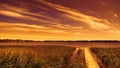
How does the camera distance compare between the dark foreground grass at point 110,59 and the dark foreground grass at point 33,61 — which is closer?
the dark foreground grass at point 33,61

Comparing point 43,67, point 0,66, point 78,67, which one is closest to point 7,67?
point 0,66

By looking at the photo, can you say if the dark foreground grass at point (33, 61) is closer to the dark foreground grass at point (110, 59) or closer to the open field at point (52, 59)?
the open field at point (52, 59)

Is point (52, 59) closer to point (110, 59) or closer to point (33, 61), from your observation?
point (33, 61)

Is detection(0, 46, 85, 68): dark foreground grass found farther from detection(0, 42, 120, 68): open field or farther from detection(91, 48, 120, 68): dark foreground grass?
detection(91, 48, 120, 68): dark foreground grass

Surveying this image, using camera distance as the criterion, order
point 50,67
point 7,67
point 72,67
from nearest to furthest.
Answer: point 7,67, point 50,67, point 72,67

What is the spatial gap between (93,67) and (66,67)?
2.73 m

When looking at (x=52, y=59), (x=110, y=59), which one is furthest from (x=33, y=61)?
(x=110, y=59)

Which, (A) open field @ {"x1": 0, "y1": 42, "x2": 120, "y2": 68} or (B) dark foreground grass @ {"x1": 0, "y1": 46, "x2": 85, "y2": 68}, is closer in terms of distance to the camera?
(B) dark foreground grass @ {"x1": 0, "y1": 46, "x2": 85, "y2": 68}

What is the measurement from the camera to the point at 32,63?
21375 millimetres

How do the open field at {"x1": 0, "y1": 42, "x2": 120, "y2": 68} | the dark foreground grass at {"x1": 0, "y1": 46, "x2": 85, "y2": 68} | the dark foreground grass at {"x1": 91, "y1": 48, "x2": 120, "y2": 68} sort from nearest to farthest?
the dark foreground grass at {"x1": 0, "y1": 46, "x2": 85, "y2": 68}, the open field at {"x1": 0, "y1": 42, "x2": 120, "y2": 68}, the dark foreground grass at {"x1": 91, "y1": 48, "x2": 120, "y2": 68}

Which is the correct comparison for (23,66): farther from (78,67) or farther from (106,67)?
(106,67)

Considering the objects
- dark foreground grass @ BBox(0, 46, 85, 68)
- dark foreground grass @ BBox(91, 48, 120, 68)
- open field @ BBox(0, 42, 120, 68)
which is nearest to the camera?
dark foreground grass @ BBox(0, 46, 85, 68)

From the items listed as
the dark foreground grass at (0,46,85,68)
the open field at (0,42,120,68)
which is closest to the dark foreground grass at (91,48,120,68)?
the open field at (0,42,120,68)

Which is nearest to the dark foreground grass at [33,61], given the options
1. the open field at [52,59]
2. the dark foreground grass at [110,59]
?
the open field at [52,59]
